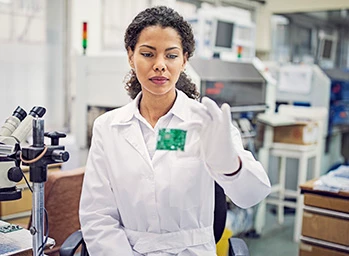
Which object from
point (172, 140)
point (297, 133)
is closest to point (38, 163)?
point (172, 140)

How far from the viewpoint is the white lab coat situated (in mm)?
1407

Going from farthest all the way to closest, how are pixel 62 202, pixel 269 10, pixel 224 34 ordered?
pixel 269 10 → pixel 224 34 → pixel 62 202

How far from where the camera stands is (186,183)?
141cm

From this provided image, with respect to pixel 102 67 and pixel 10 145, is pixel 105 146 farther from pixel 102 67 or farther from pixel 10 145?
pixel 102 67

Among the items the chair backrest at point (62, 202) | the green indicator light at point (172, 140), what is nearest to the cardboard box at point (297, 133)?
the chair backrest at point (62, 202)

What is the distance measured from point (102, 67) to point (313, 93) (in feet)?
7.90

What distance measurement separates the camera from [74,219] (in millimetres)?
2105

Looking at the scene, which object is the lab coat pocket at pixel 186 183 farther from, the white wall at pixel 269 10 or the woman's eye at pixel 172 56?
the white wall at pixel 269 10

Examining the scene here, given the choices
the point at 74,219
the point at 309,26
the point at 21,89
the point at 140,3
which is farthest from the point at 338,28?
the point at 74,219

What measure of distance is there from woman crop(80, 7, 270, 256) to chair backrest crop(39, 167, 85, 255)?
0.56 metres

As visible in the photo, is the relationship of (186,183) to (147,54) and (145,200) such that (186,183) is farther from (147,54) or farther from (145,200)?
(147,54)

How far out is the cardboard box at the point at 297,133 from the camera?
356cm

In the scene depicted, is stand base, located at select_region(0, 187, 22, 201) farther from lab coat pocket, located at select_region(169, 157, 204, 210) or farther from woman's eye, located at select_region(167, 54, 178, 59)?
woman's eye, located at select_region(167, 54, 178, 59)

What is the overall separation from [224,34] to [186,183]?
6.87 ft
